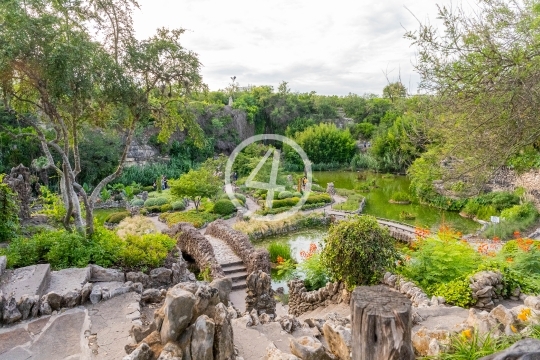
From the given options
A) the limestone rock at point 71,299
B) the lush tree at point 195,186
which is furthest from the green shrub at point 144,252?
the lush tree at point 195,186

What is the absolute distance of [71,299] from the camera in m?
5.56

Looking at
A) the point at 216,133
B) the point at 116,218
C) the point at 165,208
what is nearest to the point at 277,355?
the point at 116,218

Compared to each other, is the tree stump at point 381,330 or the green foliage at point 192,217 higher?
the tree stump at point 381,330

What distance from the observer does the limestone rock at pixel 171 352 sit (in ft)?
10.4

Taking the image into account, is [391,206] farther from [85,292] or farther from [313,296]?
[85,292]

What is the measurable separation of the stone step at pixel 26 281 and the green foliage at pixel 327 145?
29.9 metres

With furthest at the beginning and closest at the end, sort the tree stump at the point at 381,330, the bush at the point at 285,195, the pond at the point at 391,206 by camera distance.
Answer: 1. the bush at the point at 285,195
2. the pond at the point at 391,206
3. the tree stump at the point at 381,330

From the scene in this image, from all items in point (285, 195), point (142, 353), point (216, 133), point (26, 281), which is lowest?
point (285, 195)

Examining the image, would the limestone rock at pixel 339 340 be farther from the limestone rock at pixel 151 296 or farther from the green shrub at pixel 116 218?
the green shrub at pixel 116 218

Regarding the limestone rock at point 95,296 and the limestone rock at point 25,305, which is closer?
the limestone rock at point 25,305

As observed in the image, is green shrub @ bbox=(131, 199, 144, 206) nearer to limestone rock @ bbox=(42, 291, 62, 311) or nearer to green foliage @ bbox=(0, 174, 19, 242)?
green foliage @ bbox=(0, 174, 19, 242)

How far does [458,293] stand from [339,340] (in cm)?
366

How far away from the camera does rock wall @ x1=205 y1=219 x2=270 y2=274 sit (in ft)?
34.0

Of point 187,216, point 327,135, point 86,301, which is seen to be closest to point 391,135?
point 327,135
